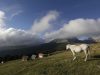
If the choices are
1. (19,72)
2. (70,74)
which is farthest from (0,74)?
(70,74)

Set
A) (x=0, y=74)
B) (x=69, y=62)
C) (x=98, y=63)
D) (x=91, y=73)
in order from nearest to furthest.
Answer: (x=91, y=73)
(x=98, y=63)
(x=69, y=62)
(x=0, y=74)

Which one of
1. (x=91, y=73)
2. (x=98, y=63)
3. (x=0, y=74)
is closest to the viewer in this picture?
(x=91, y=73)

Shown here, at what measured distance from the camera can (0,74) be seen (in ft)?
182

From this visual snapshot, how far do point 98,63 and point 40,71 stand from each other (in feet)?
40.8

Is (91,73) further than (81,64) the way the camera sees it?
No

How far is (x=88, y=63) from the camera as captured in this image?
159 ft

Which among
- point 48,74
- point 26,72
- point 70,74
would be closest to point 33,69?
point 26,72

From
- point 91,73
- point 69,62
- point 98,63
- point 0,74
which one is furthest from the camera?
point 0,74

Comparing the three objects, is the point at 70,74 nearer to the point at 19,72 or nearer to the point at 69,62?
the point at 69,62

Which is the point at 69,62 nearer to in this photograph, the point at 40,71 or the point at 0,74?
the point at 40,71

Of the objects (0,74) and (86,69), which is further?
(0,74)

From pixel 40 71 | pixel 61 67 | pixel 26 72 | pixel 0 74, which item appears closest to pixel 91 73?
pixel 61 67

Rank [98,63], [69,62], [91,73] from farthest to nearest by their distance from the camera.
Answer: [69,62]
[98,63]
[91,73]

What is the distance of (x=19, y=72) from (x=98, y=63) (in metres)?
18.0
